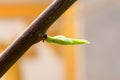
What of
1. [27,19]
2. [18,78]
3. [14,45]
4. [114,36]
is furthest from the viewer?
[114,36]

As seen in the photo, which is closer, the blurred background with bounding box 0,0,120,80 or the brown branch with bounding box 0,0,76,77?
the brown branch with bounding box 0,0,76,77

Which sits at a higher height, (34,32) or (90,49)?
(90,49)

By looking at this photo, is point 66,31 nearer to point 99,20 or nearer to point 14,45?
point 99,20

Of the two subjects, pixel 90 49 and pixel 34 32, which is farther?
pixel 90 49

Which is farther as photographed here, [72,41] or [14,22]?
[14,22]

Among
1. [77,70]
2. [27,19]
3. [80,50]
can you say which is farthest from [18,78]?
[80,50]

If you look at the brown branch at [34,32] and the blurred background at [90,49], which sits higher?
the blurred background at [90,49]

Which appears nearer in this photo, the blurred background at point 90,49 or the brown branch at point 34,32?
the brown branch at point 34,32

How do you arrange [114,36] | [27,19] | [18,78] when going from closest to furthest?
[18,78], [27,19], [114,36]
